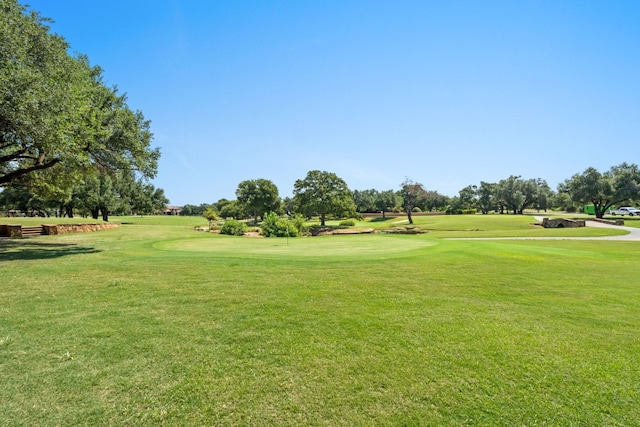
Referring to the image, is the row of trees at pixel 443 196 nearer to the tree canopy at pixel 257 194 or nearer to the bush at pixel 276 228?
the tree canopy at pixel 257 194

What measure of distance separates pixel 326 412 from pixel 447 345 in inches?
87.7

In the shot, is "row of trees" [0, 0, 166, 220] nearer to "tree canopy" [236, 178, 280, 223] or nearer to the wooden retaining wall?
the wooden retaining wall

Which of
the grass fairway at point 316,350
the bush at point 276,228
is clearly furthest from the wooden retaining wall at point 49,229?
the grass fairway at point 316,350

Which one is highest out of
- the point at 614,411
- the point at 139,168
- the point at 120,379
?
the point at 139,168

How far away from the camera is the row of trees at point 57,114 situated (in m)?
10.5

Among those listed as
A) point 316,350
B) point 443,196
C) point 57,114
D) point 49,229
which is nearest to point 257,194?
point 49,229

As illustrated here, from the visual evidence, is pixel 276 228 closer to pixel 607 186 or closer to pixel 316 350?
pixel 316 350

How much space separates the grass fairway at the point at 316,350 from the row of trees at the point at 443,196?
36550 millimetres

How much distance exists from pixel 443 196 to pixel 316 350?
10849cm

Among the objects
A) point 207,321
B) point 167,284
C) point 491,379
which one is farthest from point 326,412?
point 167,284

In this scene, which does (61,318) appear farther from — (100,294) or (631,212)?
(631,212)

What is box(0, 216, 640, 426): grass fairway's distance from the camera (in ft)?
10.7

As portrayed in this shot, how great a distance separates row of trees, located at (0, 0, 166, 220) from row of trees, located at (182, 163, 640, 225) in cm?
2930

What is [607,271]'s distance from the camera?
9.75 meters
